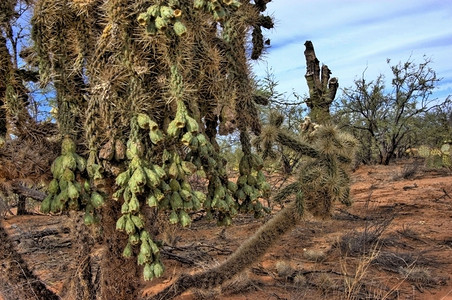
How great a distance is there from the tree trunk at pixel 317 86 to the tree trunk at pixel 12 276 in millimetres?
5596

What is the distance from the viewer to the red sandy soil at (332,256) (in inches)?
181

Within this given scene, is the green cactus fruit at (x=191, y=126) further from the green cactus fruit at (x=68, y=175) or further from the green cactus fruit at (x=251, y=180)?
the green cactus fruit at (x=251, y=180)

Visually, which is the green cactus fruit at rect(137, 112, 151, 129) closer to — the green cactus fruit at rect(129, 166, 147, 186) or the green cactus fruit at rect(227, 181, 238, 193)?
the green cactus fruit at rect(129, 166, 147, 186)

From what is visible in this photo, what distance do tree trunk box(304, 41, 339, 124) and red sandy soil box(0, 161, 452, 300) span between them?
2.04 metres

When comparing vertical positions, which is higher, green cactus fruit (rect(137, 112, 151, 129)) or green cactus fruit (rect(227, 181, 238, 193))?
green cactus fruit (rect(137, 112, 151, 129))

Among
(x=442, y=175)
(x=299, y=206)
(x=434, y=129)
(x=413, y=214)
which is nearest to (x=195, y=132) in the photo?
(x=299, y=206)

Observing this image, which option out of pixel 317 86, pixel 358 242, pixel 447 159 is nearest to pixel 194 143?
pixel 358 242

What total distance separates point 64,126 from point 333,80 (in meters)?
8.72

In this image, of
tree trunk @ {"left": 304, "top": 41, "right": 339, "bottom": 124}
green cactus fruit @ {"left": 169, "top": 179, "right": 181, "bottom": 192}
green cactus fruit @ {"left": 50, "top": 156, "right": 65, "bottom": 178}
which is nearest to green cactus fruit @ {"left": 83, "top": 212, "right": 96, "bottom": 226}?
green cactus fruit @ {"left": 50, "top": 156, "right": 65, "bottom": 178}

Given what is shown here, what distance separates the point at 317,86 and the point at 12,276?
8.31 m

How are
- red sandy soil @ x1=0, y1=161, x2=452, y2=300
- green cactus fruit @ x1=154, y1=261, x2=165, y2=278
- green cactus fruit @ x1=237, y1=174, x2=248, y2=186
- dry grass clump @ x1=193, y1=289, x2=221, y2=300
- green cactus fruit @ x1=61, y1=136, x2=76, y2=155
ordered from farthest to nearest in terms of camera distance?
red sandy soil @ x1=0, y1=161, x2=452, y2=300, dry grass clump @ x1=193, y1=289, x2=221, y2=300, green cactus fruit @ x1=237, y1=174, x2=248, y2=186, green cactus fruit @ x1=61, y1=136, x2=76, y2=155, green cactus fruit @ x1=154, y1=261, x2=165, y2=278

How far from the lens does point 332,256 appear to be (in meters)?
5.84

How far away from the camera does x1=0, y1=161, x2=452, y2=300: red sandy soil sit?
461cm

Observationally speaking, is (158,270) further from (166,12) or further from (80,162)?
(166,12)
